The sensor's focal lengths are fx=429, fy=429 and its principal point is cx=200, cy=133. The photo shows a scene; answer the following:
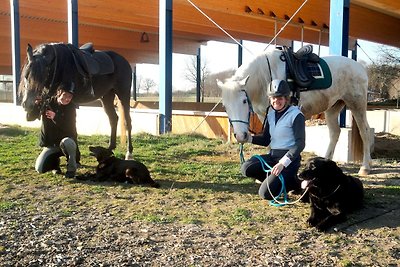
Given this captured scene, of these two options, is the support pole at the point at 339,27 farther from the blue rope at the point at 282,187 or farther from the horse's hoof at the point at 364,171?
the blue rope at the point at 282,187

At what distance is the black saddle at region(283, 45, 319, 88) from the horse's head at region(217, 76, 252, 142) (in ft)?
2.48

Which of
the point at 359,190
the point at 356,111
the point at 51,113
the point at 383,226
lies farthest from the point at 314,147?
the point at 51,113

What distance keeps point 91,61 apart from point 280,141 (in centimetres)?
265

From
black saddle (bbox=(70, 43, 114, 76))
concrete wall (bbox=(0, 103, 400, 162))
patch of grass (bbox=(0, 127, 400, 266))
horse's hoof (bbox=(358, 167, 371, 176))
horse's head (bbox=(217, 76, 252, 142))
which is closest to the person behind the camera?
patch of grass (bbox=(0, 127, 400, 266))

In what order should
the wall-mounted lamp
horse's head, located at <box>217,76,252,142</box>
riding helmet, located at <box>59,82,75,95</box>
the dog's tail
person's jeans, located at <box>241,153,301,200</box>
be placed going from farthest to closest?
the wall-mounted lamp < riding helmet, located at <box>59,82,75,95</box> < the dog's tail < horse's head, located at <box>217,76,252,142</box> < person's jeans, located at <box>241,153,301,200</box>

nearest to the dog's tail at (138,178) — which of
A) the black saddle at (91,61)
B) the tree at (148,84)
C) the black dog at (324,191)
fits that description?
the black saddle at (91,61)

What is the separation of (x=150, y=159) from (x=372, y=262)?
411cm

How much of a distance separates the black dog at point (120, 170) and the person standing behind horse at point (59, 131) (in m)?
0.29

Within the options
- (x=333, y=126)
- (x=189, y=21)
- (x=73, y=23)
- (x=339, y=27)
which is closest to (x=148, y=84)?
(x=189, y=21)

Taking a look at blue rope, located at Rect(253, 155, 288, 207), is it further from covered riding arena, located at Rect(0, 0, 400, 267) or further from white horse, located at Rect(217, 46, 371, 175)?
white horse, located at Rect(217, 46, 371, 175)

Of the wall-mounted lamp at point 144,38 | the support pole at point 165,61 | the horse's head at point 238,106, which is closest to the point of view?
the horse's head at point 238,106

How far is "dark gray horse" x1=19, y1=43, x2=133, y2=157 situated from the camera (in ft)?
14.9

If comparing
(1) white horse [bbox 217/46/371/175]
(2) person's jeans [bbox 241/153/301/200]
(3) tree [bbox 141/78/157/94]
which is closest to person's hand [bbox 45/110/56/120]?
(1) white horse [bbox 217/46/371/175]

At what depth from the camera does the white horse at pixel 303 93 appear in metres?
4.13
